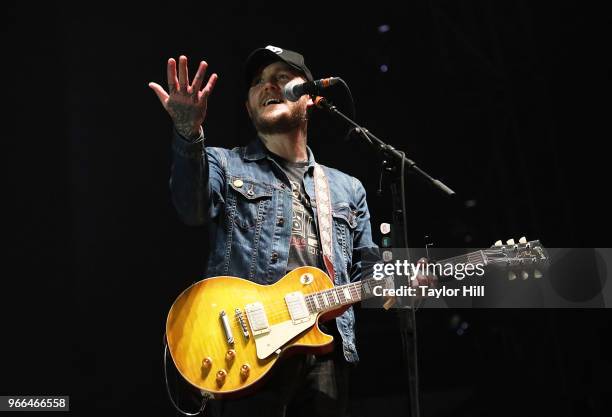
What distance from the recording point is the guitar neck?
7.67ft

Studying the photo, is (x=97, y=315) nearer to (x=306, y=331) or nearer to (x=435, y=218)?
(x=306, y=331)

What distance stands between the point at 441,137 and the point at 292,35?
1049 millimetres

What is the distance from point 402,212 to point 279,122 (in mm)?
842

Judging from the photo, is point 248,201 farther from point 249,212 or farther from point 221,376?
point 221,376

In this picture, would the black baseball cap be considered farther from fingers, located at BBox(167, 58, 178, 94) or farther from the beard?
fingers, located at BBox(167, 58, 178, 94)

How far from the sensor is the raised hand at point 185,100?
2143 millimetres

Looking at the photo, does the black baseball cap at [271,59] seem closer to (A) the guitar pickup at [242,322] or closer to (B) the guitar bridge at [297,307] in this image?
(B) the guitar bridge at [297,307]

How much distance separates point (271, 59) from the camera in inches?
110

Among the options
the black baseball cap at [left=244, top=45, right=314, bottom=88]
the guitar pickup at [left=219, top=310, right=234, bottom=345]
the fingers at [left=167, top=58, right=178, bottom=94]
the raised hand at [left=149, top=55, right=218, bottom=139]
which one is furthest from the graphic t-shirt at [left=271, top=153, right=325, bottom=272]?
the fingers at [left=167, top=58, right=178, bottom=94]

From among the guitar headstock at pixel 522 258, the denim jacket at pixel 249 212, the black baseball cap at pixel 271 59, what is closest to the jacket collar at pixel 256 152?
the denim jacket at pixel 249 212

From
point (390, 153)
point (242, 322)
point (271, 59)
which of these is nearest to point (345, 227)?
point (390, 153)

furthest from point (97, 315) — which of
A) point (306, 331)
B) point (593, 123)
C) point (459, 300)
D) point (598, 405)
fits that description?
point (593, 123)

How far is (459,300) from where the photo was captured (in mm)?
3025

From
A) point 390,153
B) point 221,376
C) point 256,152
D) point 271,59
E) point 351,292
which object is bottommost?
point 221,376
